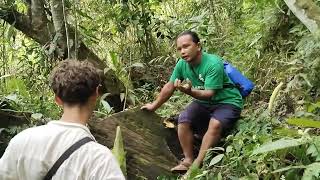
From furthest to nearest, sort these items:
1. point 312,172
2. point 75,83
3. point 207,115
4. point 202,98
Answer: point 207,115 → point 202,98 → point 312,172 → point 75,83

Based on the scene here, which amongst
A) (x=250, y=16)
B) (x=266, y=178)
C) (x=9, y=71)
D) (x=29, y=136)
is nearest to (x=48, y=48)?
(x=9, y=71)

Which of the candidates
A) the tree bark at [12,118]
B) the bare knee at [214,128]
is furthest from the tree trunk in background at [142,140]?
the tree bark at [12,118]

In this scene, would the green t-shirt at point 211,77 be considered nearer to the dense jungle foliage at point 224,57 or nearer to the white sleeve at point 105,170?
the dense jungle foliage at point 224,57

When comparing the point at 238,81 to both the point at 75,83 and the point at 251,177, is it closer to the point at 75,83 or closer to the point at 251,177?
the point at 251,177

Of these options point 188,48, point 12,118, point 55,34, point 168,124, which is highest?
point 55,34

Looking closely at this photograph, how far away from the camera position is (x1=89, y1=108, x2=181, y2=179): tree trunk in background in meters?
4.96

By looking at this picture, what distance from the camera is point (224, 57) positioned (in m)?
7.59

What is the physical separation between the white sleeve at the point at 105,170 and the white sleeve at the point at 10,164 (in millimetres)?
410

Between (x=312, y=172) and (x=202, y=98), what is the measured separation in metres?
1.63

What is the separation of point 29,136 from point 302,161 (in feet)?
7.78

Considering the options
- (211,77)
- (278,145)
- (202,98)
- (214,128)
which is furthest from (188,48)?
(278,145)

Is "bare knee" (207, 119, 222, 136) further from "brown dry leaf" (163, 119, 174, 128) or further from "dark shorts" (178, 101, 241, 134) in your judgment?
"brown dry leaf" (163, 119, 174, 128)

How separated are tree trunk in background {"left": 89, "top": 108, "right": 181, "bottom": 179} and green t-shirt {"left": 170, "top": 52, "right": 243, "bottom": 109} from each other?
0.57 m

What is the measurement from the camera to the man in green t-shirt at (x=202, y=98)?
5.00 meters
